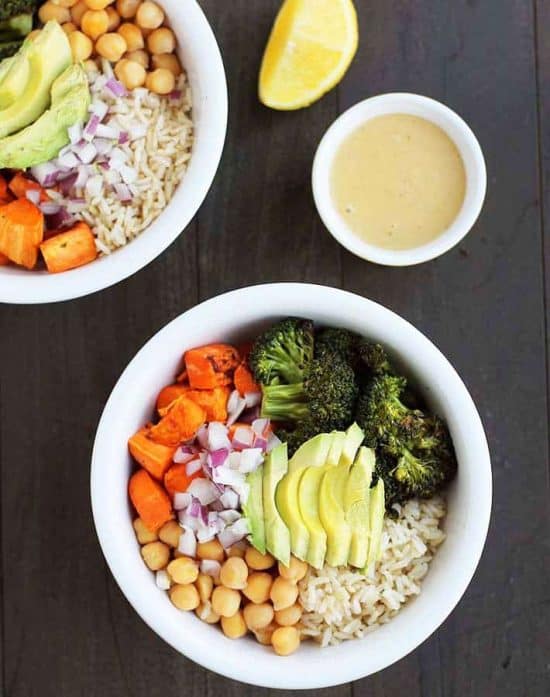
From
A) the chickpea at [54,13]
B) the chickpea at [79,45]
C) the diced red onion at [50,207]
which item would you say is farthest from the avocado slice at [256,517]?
the chickpea at [54,13]

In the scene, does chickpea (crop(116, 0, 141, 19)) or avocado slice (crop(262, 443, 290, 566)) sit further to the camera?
chickpea (crop(116, 0, 141, 19))

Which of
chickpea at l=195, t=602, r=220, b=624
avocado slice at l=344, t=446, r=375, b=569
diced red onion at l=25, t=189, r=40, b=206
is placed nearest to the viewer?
avocado slice at l=344, t=446, r=375, b=569

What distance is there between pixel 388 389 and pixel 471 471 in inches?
8.7

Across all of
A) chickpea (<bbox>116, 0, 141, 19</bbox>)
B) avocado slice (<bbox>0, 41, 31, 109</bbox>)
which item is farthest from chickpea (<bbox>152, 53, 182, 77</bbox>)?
avocado slice (<bbox>0, 41, 31, 109</bbox>)

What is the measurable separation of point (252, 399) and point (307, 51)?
2.46 ft

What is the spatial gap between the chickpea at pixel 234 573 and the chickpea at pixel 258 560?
1cm

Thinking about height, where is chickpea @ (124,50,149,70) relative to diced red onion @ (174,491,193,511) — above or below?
above

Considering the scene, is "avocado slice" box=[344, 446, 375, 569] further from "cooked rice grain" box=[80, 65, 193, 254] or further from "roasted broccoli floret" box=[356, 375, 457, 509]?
"cooked rice grain" box=[80, 65, 193, 254]

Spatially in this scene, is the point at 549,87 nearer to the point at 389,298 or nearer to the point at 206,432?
the point at 389,298

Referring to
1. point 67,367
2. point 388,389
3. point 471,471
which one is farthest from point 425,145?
point 67,367

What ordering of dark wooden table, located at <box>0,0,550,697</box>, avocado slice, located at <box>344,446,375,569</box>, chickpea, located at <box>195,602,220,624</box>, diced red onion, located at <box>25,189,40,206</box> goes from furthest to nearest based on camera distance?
dark wooden table, located at <box>0,0,550,697</box> → diced red onion, located at <box>25,189,40,206</box> → chickpea, located at <box>195,602,220,624</box> → avocado slice, located at <box>344,446,375,569</box>

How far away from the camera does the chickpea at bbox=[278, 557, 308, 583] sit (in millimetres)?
1801

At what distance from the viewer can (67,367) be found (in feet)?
7.05

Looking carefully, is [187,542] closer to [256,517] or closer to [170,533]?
[170,533]
